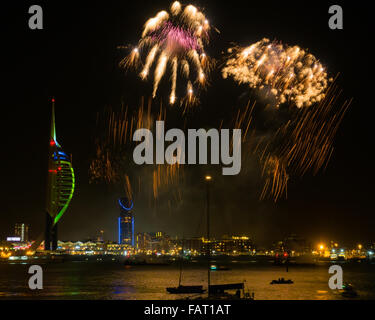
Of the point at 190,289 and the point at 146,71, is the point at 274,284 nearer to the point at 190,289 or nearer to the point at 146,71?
the point at 190,289

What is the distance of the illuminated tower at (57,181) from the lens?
131 metres

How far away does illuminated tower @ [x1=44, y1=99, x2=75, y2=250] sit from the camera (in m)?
131

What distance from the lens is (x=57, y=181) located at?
432ft

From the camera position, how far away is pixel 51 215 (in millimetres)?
132500

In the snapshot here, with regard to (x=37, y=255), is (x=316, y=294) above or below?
above

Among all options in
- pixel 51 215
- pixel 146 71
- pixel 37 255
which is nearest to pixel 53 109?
pixel 51 215
